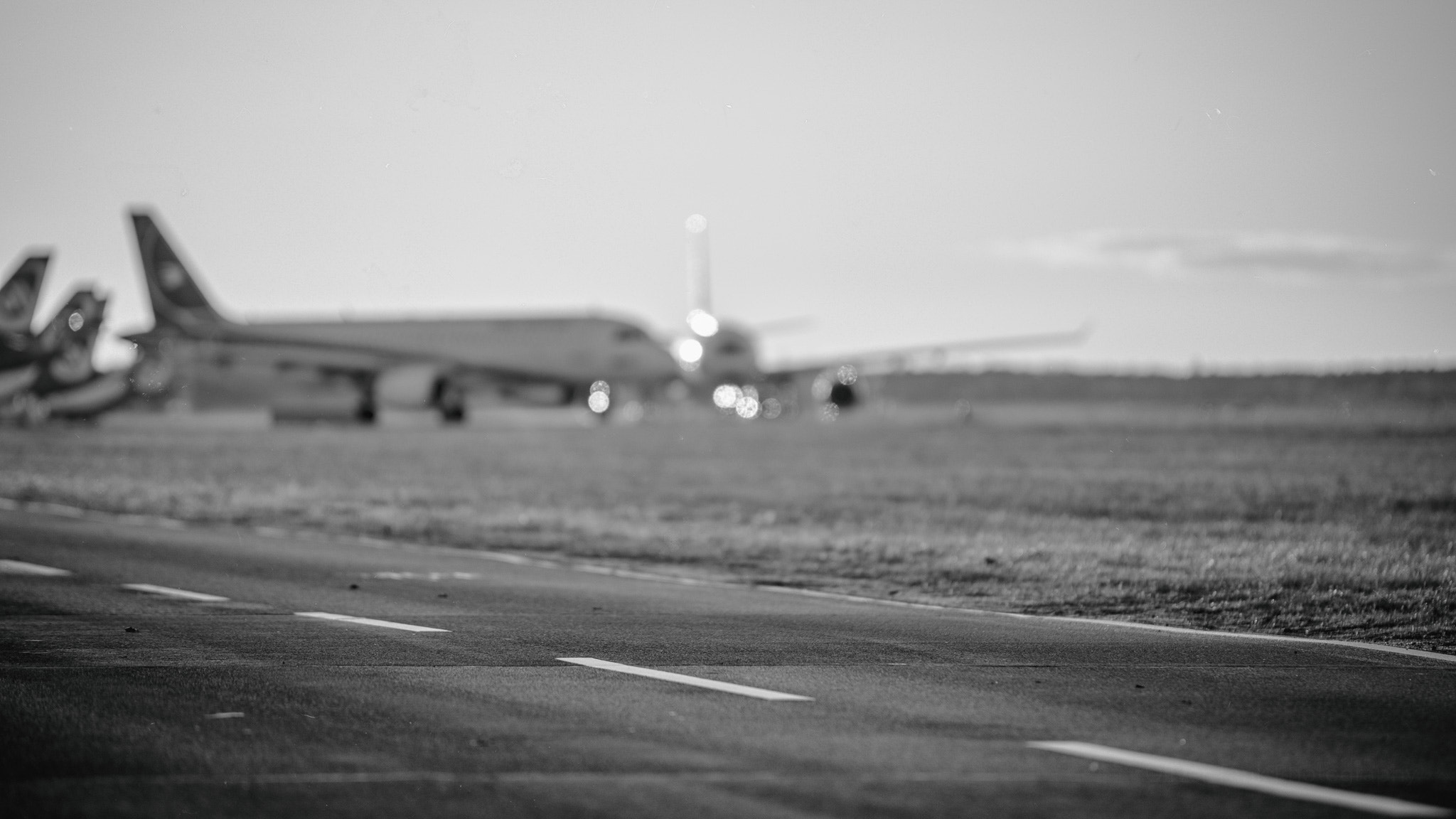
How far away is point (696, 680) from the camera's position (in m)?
8.47

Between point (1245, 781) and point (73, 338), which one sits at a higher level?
point (73, 338)

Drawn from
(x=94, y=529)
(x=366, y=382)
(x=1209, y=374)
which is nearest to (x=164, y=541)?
(x=94, y=529)

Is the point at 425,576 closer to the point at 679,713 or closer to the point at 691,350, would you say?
the point at 679,713

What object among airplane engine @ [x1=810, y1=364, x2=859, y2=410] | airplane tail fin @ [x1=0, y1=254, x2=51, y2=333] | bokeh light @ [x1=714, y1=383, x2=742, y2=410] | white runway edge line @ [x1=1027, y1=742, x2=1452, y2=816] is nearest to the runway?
white runway edge line @ [x1=1027, y1=742, x2=1452, y2=816]

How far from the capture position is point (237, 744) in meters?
6.82

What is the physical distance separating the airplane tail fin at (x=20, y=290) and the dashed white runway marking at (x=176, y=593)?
169ft

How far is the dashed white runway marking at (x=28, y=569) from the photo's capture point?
14.0 metres

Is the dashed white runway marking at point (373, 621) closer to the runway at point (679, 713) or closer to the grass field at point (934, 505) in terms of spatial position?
the runway at point (679, 713)

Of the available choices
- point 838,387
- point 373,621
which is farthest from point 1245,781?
point 838,387

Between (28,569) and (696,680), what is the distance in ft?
27.0

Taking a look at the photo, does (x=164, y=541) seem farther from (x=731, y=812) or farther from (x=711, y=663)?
(x=731, y=812)

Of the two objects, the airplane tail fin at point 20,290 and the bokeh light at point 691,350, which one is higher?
the airplane tail fin at point 20,290

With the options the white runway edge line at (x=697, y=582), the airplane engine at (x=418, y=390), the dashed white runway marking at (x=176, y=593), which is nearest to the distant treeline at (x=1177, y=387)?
the airplane engine at (x=418, y=390)

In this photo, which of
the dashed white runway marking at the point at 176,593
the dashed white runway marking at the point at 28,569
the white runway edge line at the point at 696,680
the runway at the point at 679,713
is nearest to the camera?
the runway at the point at 679,713
